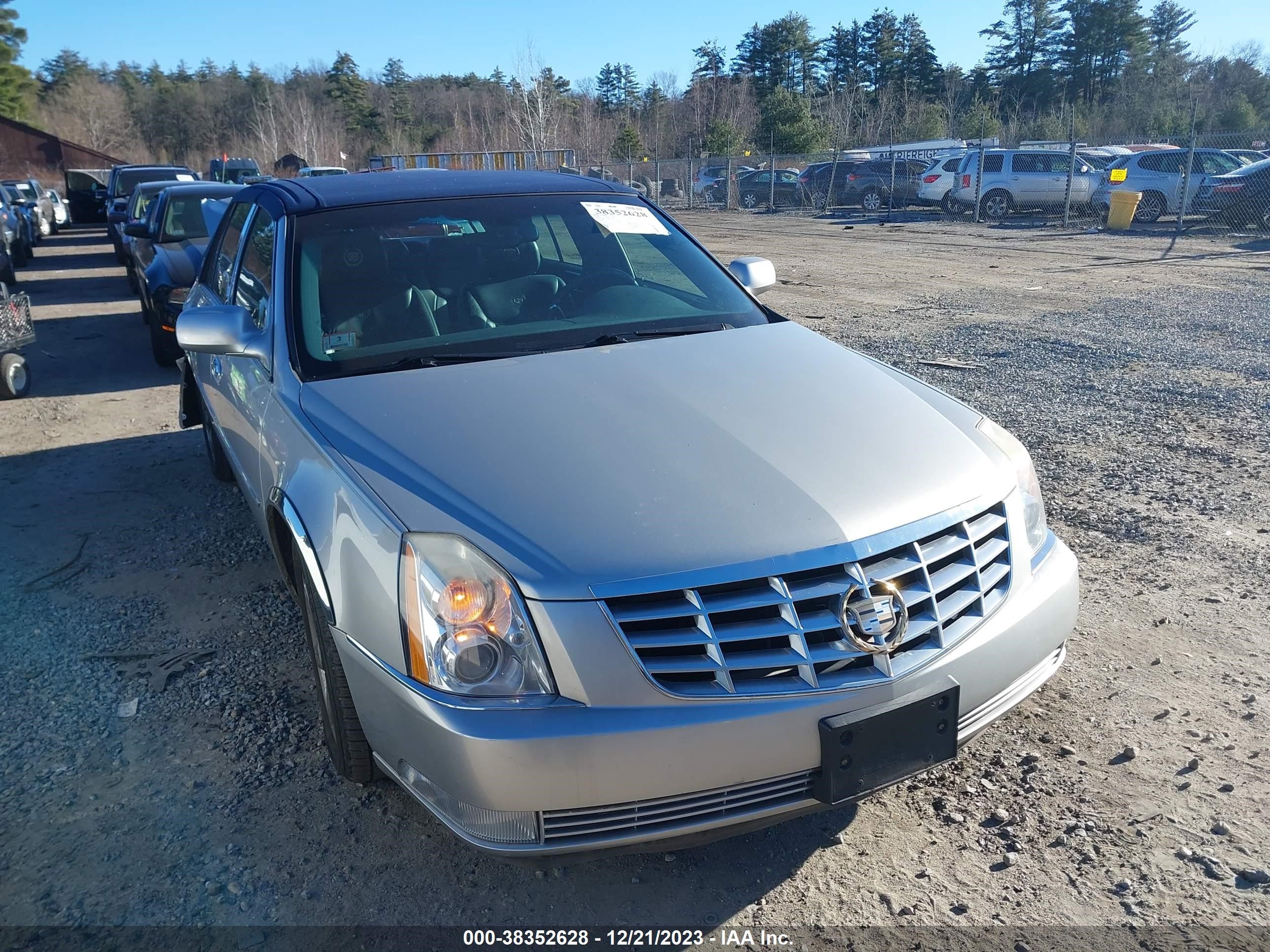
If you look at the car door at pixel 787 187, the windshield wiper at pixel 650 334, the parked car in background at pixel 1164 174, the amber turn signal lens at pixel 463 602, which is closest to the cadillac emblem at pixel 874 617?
the amber turn signal lens at pixel 463 602

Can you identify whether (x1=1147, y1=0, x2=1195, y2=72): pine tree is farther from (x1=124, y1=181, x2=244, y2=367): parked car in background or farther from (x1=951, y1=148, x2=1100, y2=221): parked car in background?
(x1=124, y1=181, x2=244, y2=367): parked car in background

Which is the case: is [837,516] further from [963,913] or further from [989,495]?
[963,913]

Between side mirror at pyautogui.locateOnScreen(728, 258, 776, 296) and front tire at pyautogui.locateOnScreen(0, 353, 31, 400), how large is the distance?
646 centimetres

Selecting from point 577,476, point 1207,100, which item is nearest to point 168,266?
point 577,476

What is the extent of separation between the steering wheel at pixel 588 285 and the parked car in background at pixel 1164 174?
813 inches

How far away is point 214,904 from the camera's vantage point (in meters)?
2.47

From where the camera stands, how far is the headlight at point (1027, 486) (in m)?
2.80

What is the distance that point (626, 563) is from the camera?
2162 mm

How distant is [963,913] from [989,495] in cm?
107

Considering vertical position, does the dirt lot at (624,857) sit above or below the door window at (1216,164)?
below

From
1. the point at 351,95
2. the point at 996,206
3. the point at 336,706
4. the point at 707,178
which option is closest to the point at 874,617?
the point at 336,706

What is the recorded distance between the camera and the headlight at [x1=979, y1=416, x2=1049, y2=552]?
280 centimetres

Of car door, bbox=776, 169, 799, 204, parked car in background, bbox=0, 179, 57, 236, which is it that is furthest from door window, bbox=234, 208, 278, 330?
car door, bbox=776, 169, 799, 204

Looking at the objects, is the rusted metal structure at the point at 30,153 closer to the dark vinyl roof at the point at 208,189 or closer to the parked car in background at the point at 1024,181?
the parked car in background at the point at 1024,181
